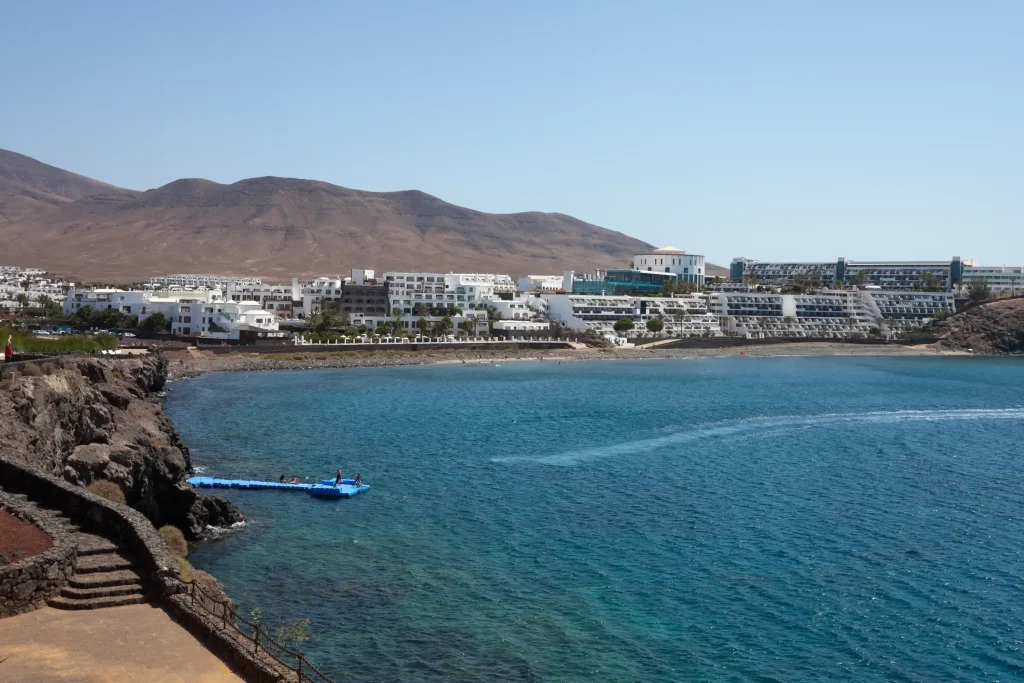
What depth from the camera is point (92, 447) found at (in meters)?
24.6

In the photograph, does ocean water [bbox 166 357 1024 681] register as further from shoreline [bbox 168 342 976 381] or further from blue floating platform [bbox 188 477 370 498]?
shoreline [bbox 168 342 976 381]

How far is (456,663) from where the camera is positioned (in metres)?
17.5

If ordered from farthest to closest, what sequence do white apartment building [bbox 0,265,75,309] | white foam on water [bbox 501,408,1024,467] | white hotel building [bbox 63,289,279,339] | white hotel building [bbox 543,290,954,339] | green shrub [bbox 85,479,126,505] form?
white hotel building [bbox 543,290,954,339], white apartment building [bbox 0,265,75,309], white hotel building [bbox 63,289,279,339], white foam on water [bbox 501,408,1024,467], green shrub [bbox 85,479,126,505]

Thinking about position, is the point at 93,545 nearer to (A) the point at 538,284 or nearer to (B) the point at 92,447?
(B) the point at 92,447

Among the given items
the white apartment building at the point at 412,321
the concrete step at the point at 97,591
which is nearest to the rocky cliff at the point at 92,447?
the concrete step at the point at 97,591

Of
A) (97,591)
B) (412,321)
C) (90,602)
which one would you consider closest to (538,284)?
(412,321)

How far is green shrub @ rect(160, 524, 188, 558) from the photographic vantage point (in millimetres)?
21391

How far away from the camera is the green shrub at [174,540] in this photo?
2139cm

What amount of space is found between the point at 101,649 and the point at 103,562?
2.77 metres

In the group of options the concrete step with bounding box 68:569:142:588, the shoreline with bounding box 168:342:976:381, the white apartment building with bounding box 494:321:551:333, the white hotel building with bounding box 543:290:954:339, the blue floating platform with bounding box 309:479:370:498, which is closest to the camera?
the concrete step with bounding box 68:569:142:588

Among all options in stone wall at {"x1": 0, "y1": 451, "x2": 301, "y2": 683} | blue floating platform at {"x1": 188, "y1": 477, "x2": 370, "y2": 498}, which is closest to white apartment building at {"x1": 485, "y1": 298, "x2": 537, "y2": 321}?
blue floating platform at {"x1": 188, "y1": 477, "x2": 370, "y2": 498}

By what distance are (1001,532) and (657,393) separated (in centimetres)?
3676

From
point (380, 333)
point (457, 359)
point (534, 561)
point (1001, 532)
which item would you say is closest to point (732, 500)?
point (1001, 532)

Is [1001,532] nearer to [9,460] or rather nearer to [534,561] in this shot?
[534,561]
